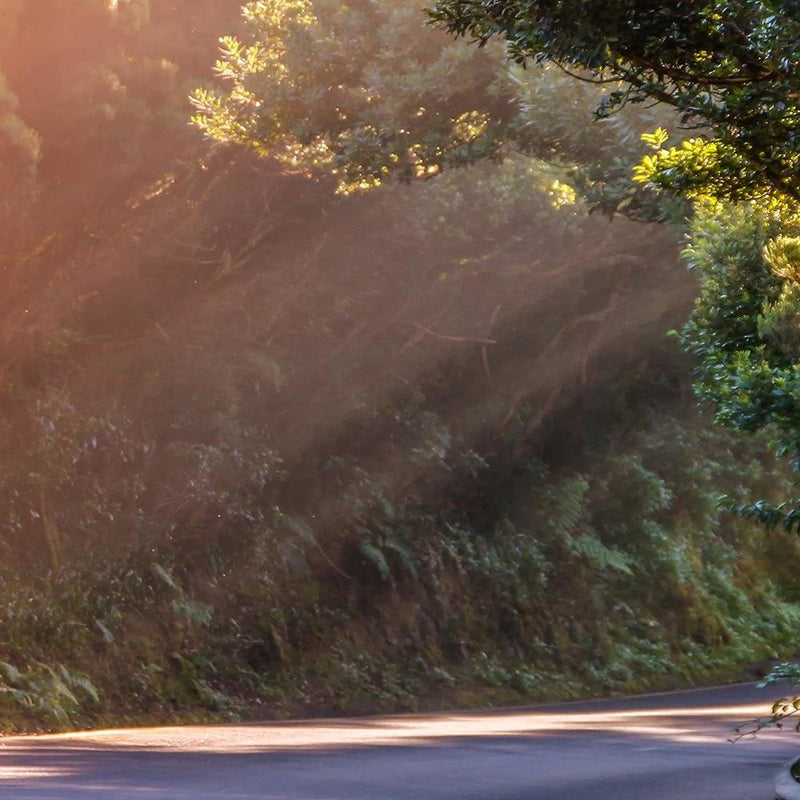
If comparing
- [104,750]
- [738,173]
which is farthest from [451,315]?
[738,173]

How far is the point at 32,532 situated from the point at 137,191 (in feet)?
17.0

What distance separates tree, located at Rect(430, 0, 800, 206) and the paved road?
15.4 ft

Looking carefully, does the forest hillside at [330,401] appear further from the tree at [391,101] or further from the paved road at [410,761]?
the paved road at [410,761]

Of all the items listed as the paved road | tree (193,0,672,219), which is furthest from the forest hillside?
the paved road

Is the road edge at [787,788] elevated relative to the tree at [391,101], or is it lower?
lower

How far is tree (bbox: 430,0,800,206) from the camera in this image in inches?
346

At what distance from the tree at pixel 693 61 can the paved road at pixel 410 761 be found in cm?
469

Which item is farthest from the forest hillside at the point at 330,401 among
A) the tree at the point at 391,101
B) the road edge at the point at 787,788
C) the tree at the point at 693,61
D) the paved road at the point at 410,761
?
the road edge at the point at 787,788

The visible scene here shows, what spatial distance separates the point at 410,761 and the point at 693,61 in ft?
21.5

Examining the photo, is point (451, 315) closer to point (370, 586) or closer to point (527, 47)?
point (370, 586)

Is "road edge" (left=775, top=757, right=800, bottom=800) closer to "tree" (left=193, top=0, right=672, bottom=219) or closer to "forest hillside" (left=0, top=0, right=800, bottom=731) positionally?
"forest hillside" (left=0, top=0, right=800, bottom=731)

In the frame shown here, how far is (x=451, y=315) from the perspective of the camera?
2727cm

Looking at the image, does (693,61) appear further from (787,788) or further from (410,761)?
(410,761)

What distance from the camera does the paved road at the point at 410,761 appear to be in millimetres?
10359
